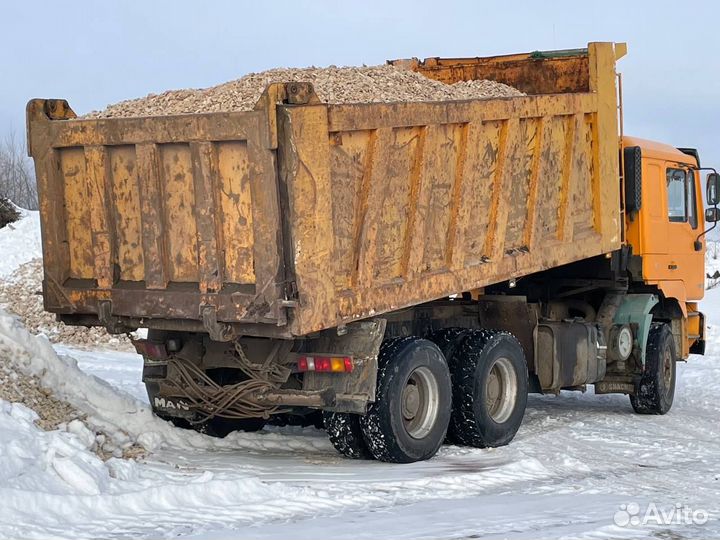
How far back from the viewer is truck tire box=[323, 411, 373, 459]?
9055 mm

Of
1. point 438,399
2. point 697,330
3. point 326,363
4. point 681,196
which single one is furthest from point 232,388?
point 697,330

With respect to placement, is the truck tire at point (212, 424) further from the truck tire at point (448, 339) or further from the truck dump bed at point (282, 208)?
the truck tire at point (448, 339)

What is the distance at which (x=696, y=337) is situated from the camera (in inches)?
541

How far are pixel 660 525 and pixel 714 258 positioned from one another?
1161 inches

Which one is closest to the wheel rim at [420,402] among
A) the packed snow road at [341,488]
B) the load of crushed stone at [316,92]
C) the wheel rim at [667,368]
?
the packed snow road at [341,488]

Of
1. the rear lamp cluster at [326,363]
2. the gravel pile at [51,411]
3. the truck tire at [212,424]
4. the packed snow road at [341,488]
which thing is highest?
the rear lamp cluster at [326,363]

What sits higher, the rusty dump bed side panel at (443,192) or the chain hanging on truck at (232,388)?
the rusty dump bed side panel at (443,192)

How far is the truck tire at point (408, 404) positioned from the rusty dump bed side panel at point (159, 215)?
1.34 m

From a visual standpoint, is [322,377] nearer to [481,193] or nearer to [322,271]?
[322,271]

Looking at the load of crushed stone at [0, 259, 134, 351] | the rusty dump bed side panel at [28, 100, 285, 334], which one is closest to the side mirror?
the rusty dump bed side panel at [28, 100, 285, 334]

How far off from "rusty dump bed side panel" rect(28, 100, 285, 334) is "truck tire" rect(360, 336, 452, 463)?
134 centimetres

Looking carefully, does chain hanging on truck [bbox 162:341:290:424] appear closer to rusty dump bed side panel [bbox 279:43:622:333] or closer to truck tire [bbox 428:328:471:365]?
rusty dump bed side panel [bbox 279:43:622:333]

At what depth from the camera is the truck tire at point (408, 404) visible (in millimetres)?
8852

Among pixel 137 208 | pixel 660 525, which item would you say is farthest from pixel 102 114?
pixel 660 525
